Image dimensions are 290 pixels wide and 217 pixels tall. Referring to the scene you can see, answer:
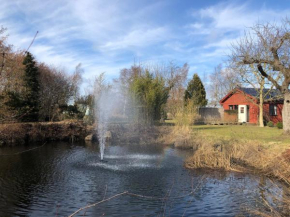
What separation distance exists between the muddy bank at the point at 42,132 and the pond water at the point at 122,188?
610 cm

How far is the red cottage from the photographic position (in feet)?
99.5

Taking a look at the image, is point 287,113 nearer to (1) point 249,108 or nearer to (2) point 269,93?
(2) point 269,93

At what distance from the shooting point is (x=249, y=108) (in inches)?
1249

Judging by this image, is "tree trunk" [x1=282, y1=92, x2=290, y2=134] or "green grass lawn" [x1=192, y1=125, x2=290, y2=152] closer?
"green grass lawn" [x1=192, y1=125, x2=290, y2=152]

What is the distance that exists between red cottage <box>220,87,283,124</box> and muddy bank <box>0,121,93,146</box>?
17.9 metres

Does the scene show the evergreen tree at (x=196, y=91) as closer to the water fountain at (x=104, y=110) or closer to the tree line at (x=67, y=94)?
the tree line at (x=67, y=94)

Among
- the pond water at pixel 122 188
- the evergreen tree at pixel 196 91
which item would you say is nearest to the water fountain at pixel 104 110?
the pond water at pixel 122 188

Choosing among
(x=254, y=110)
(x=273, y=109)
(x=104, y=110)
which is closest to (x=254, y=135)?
(x=254, y=110)

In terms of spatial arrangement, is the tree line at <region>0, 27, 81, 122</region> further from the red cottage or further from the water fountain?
the red cottage

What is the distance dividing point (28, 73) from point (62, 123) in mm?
8710

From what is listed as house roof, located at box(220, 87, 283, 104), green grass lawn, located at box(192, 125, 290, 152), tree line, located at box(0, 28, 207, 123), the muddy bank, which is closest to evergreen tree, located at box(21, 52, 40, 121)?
tree line, located at box(0, 28, 207, 123)

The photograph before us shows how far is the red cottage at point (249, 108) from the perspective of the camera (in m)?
30.3

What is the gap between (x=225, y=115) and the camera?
32.4 m

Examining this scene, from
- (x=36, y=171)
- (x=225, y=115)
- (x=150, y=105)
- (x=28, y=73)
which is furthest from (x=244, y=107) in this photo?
(x=36, y=171)
